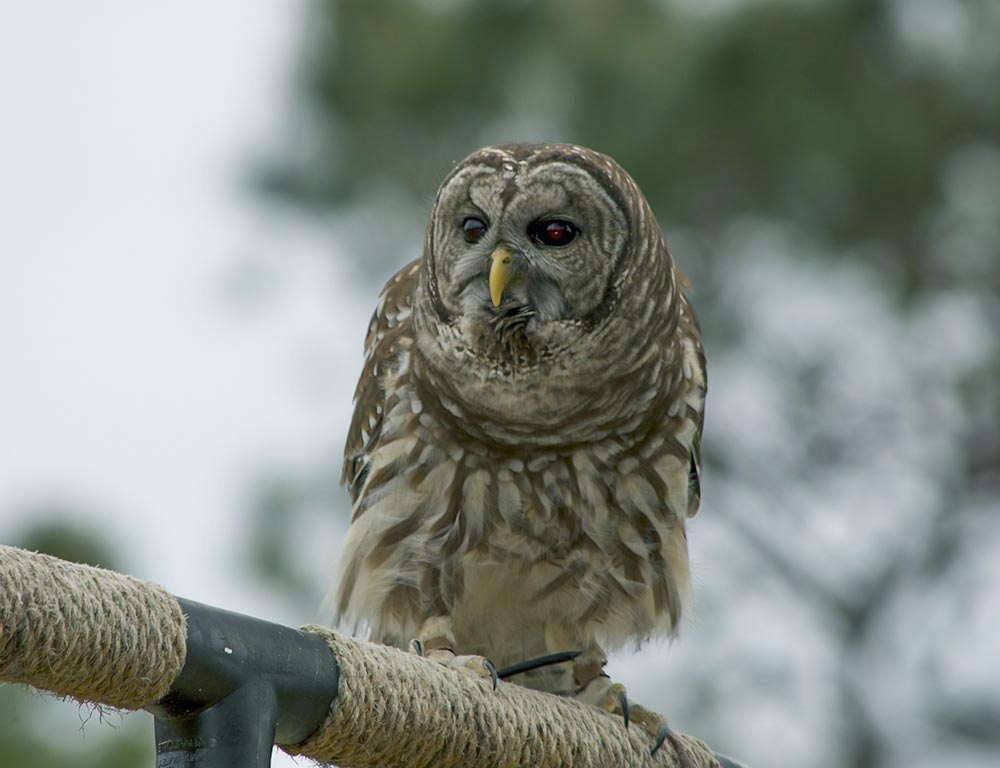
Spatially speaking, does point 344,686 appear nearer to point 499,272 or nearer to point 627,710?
point 627,710

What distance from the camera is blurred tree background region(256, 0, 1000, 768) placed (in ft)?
31.6

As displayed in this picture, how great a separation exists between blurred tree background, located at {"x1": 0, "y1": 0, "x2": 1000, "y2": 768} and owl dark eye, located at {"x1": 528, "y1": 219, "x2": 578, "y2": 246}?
19.4ft

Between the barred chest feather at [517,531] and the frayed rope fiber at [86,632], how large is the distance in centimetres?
154

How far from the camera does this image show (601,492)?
3346 mm

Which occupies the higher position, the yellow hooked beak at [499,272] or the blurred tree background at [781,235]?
the blurred tree background at [781,235]

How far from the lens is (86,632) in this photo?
69.8 inches

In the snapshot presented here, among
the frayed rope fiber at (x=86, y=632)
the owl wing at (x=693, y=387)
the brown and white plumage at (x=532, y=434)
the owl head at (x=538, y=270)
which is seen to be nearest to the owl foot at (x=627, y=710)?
the brown and white plumage at (x=532, y=434)

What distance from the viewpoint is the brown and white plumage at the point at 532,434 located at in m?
3.35

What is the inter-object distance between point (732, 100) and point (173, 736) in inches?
331

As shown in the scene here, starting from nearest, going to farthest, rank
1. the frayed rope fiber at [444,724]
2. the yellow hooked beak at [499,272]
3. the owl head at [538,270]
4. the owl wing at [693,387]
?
the frayed rope fiber at [444,724]
the yellow hooked beak at [499,272]
the owl head at [538,270]
the owl wing at [693,387]

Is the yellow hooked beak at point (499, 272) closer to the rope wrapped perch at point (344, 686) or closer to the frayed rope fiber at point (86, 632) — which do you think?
the rope wrapped perch at point (344, 686)

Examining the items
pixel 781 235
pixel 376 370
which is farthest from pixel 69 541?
pixel 781 235

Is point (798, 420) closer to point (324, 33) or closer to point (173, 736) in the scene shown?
point (324, 33)

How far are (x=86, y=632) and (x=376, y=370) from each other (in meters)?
1.96
